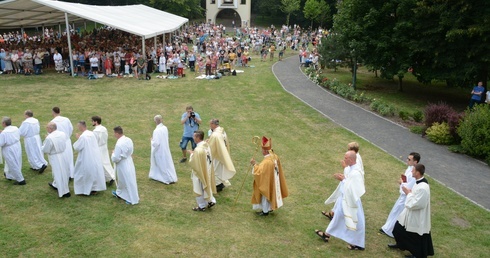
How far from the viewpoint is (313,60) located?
30.7 m

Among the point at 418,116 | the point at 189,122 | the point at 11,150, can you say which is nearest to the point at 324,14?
the point at 418,116

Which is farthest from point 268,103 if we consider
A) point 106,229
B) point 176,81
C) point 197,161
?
point 106,229

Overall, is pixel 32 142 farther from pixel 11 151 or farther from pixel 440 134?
pixel 440 134

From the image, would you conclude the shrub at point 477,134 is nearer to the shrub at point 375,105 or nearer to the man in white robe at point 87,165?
the shrub at point 375,105

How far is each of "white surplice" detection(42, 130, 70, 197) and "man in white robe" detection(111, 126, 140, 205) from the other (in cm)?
124

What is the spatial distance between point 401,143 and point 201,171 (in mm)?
9215

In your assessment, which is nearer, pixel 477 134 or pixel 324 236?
pixel 324 236

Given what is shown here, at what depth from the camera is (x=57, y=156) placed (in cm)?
912

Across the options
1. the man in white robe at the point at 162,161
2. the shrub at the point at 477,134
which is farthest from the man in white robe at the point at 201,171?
the shrub at the point at 477,134

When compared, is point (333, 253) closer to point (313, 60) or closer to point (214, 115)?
point (214, 115)

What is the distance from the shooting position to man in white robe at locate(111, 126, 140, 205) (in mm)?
8656

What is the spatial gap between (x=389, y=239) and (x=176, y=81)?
59.9 ft

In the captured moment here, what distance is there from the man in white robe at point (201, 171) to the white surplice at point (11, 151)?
15.1ft

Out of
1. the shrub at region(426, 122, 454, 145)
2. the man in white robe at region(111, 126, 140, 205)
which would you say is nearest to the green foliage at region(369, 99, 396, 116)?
the shrub at region(426, 122, 454, 145)
